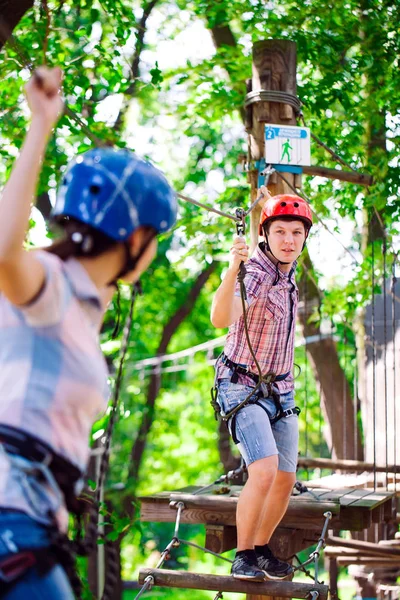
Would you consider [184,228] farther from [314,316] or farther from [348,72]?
[348,72]

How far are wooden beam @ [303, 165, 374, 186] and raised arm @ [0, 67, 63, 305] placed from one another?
411 cm

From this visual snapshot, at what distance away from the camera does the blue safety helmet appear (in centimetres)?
203

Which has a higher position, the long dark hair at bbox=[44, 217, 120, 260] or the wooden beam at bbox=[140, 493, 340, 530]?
the long dark hair at bbox=[44, 217, 120, 260]

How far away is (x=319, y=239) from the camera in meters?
8.41

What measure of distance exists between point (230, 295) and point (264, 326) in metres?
0.52

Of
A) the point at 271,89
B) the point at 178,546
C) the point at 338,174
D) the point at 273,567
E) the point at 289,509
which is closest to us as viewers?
the point at 273,567

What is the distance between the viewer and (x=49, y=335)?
1.89m

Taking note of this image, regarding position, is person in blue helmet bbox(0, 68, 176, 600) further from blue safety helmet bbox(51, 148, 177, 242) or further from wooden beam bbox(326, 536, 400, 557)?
wooden beam bbox(326, 536, 400, 557)

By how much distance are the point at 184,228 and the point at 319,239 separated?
5.33 feet

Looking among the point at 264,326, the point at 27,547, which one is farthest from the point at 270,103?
the point at 27,547

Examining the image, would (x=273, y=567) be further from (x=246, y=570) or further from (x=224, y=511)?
(x=224, y=511)

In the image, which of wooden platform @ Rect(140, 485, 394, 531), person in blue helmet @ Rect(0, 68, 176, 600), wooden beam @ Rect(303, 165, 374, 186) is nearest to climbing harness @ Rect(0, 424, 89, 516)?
person in blue helmet @ Rect(0, 68, 176, 600)

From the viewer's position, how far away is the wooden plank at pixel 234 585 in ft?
13.4

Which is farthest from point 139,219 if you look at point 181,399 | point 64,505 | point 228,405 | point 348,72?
point 181,399
